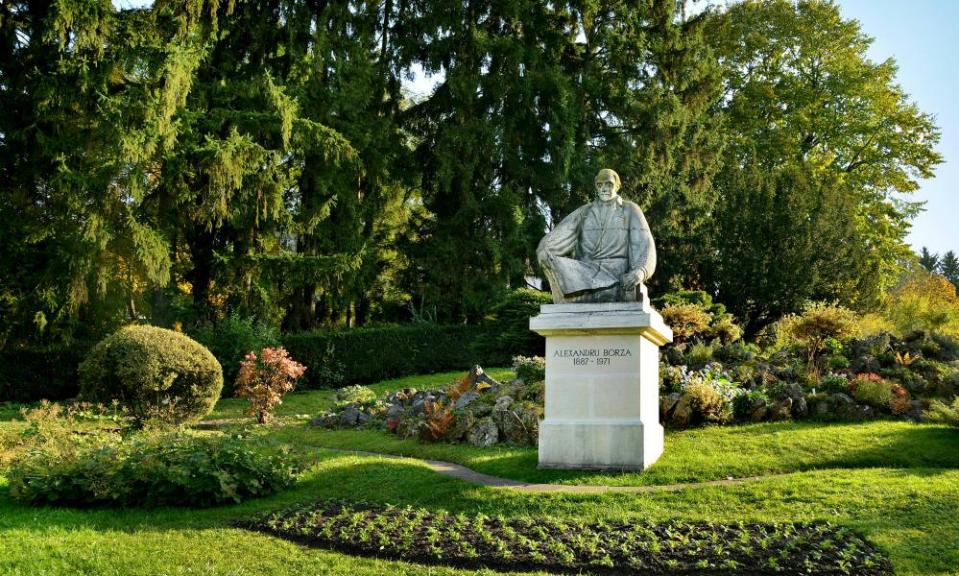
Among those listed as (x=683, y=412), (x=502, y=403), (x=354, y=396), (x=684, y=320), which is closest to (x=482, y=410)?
(x=502, y=403)

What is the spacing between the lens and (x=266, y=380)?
16453mm

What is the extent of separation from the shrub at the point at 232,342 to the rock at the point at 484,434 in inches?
357

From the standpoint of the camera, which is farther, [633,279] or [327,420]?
[327,420]

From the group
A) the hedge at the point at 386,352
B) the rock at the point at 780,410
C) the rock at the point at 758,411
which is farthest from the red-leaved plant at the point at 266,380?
the rock at the point at 780,410

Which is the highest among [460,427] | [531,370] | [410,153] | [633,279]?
[410,153]

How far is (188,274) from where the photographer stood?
23156 mm

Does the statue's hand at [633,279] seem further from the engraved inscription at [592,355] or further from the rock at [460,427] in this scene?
the rock at [460,427]

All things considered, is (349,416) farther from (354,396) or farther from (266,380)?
(354,396)

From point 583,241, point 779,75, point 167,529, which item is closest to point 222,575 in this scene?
point 167,529

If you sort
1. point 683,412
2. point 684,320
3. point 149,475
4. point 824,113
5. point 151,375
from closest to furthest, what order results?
point 149,475, point 683,412, point 151,375, point 684,320, point 824,113

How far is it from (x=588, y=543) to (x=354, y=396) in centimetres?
1156

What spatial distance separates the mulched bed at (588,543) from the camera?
6.34 m

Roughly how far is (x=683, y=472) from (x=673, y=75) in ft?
65.8

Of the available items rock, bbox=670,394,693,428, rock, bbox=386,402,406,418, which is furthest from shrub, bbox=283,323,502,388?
rock, bbox=670,394,693,428
